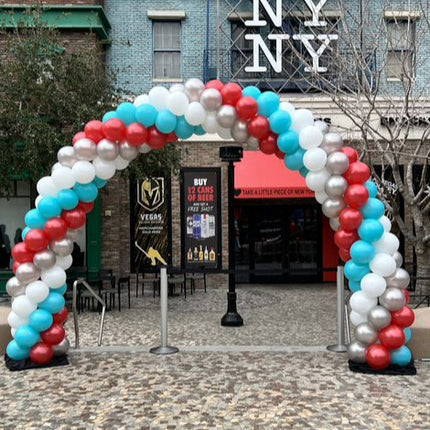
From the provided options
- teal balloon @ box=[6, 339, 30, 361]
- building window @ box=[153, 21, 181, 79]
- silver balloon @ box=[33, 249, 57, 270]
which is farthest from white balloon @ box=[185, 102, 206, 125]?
building window @ box=[153, 21, 181, 79]

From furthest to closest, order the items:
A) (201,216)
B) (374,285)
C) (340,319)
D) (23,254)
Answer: (201,216) < (340,319) < (23,254) < (374,285)

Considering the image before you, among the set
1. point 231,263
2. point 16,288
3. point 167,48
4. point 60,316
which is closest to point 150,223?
point 167,48

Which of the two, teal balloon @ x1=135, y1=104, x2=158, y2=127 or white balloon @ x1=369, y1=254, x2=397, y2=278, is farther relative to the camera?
teal balloon @ x1=135, y1=104, x2=158, y2=127

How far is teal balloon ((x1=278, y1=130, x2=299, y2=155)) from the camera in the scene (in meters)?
6.47

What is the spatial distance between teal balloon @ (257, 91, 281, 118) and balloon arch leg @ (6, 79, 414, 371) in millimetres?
12

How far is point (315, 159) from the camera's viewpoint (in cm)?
632

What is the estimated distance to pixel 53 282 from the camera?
6.62m

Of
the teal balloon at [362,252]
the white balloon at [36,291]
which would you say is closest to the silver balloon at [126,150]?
the white balloon at [36,291]

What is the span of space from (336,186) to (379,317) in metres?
1.58

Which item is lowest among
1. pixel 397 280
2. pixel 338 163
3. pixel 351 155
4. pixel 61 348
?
pixel 61 348

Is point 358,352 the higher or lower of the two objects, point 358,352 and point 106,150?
the lower

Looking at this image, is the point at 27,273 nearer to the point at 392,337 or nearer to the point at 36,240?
the point at 36,240

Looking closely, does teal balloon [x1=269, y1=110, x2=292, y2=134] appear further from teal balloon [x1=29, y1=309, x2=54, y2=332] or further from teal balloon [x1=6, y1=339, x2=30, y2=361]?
teal balloon [x1=6, y1=339, x2=30, y2=361]

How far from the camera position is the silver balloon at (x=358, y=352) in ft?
21.0
